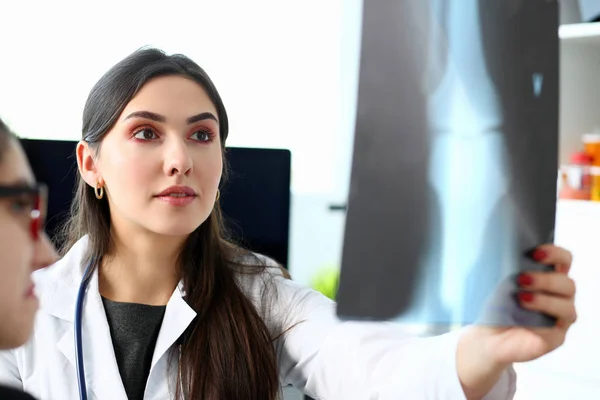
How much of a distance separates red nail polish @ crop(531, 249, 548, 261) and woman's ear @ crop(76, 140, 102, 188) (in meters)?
0.72

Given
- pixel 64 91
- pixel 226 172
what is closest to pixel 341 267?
pixel 226 172

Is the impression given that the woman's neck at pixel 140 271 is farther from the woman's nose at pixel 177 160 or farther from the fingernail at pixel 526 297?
the fingernail at pixel 526 297

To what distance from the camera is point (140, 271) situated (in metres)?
1.07

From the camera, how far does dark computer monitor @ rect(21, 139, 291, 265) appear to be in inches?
47.1

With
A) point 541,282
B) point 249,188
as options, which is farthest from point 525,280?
point 249,188

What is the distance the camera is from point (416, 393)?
653mm

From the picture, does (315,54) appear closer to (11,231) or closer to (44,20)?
(44,20)

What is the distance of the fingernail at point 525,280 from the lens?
1.33ft

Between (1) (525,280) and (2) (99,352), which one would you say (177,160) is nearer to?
(2) (99,352)

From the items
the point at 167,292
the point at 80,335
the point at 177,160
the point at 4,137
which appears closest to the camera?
the point at 4,137

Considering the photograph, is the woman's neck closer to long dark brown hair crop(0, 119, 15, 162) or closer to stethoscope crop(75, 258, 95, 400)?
stethoscope crop(75, 258, 95, 400)

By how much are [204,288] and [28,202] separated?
31.2 inches

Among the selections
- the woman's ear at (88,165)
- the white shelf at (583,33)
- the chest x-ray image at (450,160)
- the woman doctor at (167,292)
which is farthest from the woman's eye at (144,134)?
the white shelf at (583,33)

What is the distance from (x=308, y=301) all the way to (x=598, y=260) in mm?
783
